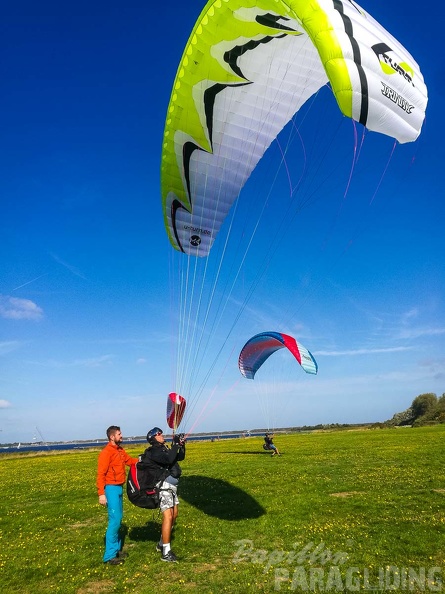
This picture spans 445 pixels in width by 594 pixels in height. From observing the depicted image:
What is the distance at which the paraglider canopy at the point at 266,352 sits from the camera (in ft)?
66.3

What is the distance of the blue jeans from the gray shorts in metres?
0.68

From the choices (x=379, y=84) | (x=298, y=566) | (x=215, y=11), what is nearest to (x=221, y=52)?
(x=215, y=11)

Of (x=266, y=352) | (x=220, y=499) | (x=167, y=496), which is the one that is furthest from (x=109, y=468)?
(x=266, y=352)

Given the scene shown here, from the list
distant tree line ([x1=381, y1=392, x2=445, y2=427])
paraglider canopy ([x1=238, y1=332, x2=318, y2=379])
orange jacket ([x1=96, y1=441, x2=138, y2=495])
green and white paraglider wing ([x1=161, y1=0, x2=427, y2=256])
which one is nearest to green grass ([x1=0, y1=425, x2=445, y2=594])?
orange jacket ([x1=96, y1=441, x2=138, y2=495])

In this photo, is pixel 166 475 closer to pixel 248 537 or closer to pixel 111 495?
pixel 111 495

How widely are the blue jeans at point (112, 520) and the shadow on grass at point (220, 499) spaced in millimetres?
2992

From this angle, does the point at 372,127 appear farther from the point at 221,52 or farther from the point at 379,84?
the point at 221,52

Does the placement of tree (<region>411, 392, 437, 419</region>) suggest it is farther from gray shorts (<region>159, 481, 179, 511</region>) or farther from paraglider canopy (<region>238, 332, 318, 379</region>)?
gray shorts (<region>159, 481, 179, 511</region>)

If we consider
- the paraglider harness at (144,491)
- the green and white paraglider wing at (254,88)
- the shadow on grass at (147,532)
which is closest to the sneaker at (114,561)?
the paraglider harness at (144,491)

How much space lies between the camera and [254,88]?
8.74 m

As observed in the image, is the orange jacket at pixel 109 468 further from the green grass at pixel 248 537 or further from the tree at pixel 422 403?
the tree at pixel 422 403

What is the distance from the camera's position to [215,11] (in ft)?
25.0

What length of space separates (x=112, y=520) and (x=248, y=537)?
2.56m

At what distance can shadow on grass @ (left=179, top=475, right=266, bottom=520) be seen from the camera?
9200mm
